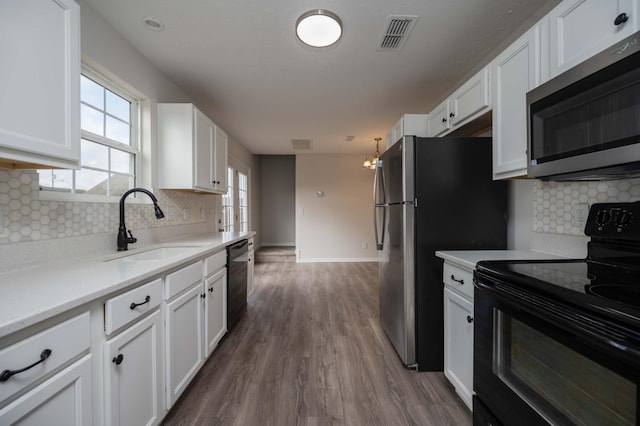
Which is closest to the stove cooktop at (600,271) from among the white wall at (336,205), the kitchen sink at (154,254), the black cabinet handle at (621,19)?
the black cabinet handle at (621,19)

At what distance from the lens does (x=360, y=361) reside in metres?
2.03

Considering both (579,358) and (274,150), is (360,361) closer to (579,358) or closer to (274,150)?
(579,358)

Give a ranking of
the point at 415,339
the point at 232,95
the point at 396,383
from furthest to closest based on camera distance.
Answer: the point at 232,95 → the point at 415,339 → the point at 396,383

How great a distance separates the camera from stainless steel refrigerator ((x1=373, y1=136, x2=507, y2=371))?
71.1 inches

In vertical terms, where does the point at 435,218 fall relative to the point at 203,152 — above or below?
below

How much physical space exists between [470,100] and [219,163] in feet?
8.19

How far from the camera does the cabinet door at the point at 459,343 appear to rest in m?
1.42

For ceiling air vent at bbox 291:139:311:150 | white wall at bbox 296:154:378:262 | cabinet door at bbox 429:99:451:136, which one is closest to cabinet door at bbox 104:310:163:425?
cabinet door at bbox 429:99:451:136

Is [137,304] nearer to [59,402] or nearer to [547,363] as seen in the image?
[59,402]

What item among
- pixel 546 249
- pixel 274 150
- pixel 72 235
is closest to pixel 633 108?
pixel 546 249

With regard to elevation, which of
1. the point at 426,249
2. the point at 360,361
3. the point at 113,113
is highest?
the point at 113,113

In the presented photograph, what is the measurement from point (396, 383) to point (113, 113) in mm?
2867

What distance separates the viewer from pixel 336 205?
5746mm

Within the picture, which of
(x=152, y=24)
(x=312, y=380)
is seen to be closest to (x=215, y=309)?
(x=312, y=380)
